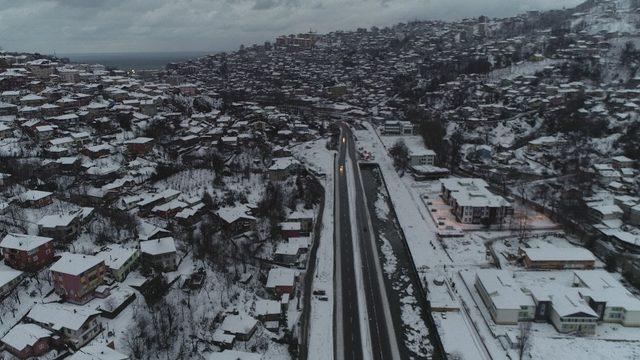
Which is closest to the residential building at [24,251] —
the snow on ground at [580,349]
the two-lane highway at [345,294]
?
the two-lane highway at [345,294]

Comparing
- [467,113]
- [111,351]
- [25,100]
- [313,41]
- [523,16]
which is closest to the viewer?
[111,351]

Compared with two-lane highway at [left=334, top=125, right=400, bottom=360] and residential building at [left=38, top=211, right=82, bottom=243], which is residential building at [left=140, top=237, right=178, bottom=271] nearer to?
residential building at [left=38, top=211, right=82, bottom=243]

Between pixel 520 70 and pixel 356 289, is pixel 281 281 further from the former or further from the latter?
pixel 520 70

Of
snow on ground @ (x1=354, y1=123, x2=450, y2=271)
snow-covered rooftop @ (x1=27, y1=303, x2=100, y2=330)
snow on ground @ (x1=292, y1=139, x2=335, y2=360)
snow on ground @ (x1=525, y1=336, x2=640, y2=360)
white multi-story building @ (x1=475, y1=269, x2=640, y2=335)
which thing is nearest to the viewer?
snow-covered rooftop @ (x1=27, y1=303, x2=100, y2=330)

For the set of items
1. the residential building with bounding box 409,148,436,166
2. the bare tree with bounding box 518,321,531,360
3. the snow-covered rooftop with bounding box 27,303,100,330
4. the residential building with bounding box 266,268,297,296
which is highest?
the snow-covered rooftop with bounding box 27,303,100,330

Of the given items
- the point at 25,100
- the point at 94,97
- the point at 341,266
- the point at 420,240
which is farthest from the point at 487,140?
the point at 25,100

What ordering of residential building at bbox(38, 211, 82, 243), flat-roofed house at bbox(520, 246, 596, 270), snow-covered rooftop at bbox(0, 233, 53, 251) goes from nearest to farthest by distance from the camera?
1. snow-covered rooftop at bbox(0, 233, 53, 251)
2. residential building at bbox(38, 211, 82, 243)
3. flat-roofed house at bbox(520, 246, 596, 270)

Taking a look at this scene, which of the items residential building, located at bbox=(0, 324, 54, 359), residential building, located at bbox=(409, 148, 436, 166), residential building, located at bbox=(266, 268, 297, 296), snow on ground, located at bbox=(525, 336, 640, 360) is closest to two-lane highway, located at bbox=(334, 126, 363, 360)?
residential building, located at bbox=(266, 268, 297, 296)

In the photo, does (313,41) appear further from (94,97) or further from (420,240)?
(420,240)
